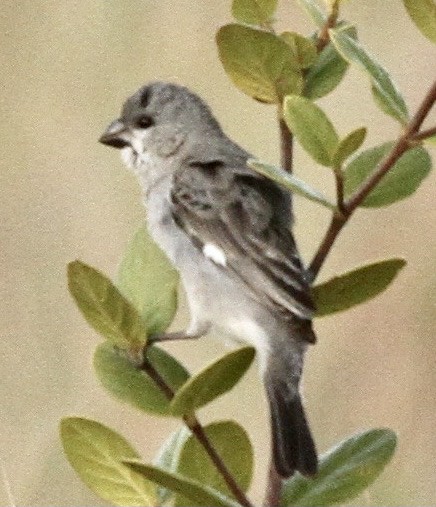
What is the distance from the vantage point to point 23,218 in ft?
8.51

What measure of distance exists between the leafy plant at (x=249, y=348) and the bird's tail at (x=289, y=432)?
0.05ft

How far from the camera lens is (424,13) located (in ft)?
2.98

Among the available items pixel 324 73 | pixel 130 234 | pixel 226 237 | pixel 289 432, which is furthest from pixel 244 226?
pixel 130 234

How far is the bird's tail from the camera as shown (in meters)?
1.01

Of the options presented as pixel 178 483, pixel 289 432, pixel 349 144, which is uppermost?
pixel 349 144

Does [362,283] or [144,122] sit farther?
[144,122]

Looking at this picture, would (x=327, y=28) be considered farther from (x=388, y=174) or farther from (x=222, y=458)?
(x=222, y=458)

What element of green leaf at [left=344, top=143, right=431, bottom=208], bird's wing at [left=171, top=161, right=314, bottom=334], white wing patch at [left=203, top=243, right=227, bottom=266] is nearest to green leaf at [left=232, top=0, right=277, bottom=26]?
green leaf at [left=344, top=143, right=431, bottom=208]

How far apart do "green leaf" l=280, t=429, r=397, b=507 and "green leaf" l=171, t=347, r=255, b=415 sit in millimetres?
124

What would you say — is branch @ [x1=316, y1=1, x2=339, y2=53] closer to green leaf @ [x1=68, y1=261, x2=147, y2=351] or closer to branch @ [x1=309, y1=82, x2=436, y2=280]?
branch @ [x1=309, y1=82, x2=436, y2=280]

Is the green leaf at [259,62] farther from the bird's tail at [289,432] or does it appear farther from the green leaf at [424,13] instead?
the bird's tail at [289,432]

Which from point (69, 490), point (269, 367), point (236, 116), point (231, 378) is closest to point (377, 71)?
point (231, 378)

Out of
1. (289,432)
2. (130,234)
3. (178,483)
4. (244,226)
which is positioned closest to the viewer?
(178,483)

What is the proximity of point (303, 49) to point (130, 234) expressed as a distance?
1428 millimetres
